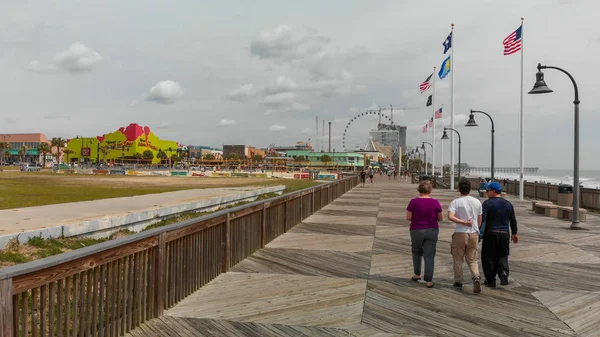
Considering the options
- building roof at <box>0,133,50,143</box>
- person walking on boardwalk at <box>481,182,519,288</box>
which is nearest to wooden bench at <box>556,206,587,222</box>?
person walking on boardwalk at <box>481,182,519,288</box>

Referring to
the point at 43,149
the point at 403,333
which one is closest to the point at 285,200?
the point at 403,333

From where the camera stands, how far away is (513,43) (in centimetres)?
2356

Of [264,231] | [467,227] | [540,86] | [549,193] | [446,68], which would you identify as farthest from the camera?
[446,68]

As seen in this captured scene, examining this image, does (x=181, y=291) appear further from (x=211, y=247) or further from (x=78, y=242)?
(x=78, y=242)

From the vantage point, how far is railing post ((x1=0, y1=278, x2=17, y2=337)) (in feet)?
9.41

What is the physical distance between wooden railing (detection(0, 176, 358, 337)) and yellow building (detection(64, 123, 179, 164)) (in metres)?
138

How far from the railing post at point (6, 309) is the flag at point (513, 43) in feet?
83.1

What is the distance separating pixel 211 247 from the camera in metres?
6.56

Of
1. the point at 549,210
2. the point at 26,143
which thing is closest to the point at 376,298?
the point at 549,210

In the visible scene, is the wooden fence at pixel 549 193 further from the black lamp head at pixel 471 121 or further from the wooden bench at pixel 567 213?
the wooden bench at pixel 567 213

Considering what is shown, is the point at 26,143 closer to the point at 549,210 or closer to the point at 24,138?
the point at 24,138

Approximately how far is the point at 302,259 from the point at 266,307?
2760 millimetres

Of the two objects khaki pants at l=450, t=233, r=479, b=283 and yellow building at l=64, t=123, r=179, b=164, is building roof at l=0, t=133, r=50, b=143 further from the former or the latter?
khaki pants at l=450, t=233, r=479, b=283

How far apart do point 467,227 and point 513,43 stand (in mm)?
20977
